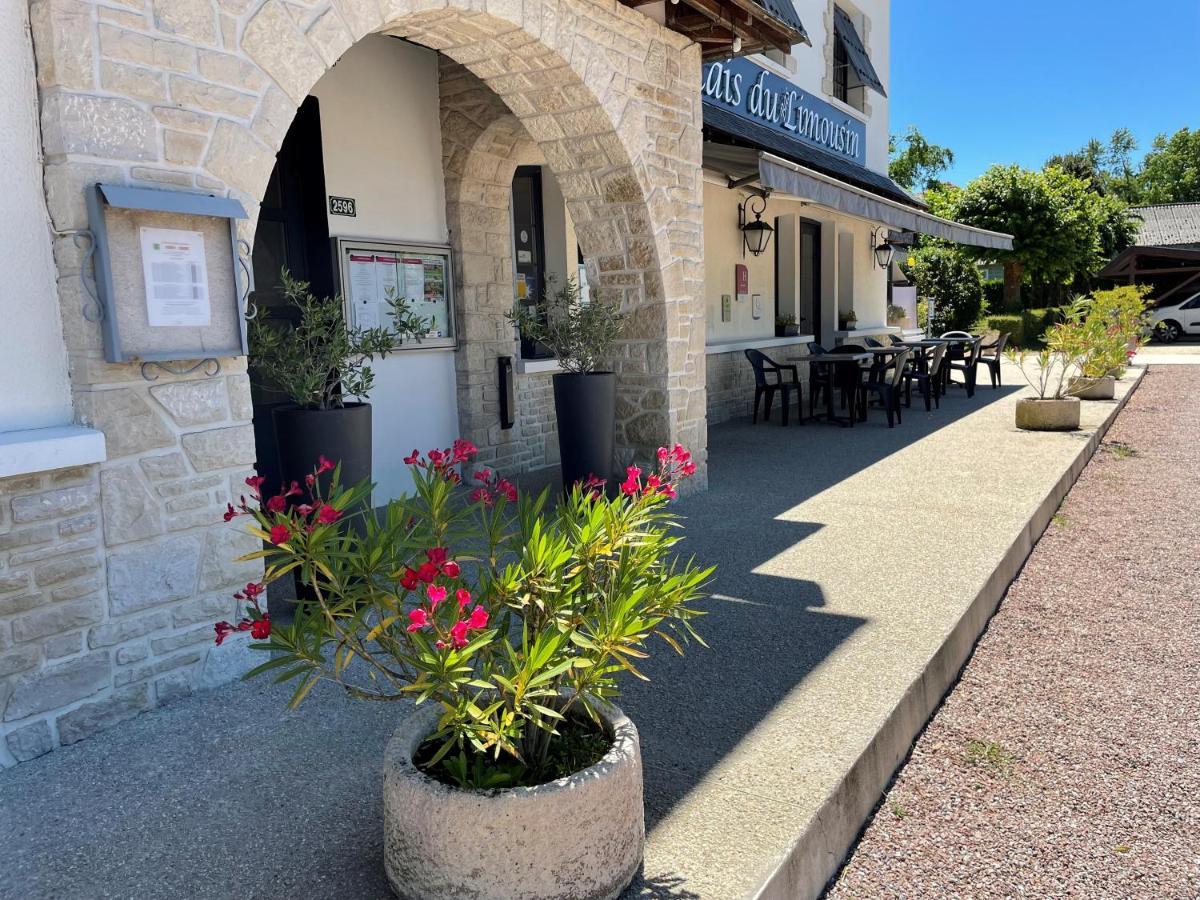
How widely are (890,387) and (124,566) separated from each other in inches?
315

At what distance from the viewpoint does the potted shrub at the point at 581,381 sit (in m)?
5.36

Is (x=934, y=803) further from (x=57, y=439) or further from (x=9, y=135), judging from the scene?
(x=9, y=135)

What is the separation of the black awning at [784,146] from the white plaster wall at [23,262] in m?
5.64

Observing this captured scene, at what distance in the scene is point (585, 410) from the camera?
211 inches

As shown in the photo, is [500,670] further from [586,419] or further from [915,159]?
[915,159]

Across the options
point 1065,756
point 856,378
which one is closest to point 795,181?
point 856,378

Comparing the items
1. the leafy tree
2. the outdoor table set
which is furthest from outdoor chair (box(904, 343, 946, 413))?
the leafy tree

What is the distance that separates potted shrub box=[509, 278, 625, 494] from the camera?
211 inches

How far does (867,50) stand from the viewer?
44.2ft

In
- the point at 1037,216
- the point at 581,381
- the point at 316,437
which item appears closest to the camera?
the point at 316,437

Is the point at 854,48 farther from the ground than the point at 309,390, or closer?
farther from the ground

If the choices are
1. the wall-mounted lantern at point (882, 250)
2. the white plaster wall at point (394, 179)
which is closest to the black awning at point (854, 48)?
the wall-mounted lantern at point (882, 250)

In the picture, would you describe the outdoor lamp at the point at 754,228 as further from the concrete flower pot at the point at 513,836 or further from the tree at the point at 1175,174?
the tree at the point at 1175,174

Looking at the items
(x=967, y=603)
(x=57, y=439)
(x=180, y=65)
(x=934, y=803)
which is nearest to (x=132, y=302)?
(x=57, y=439)
